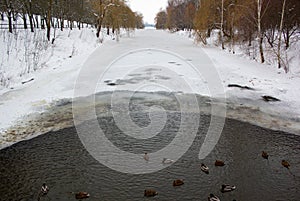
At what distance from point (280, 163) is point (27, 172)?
219 inches

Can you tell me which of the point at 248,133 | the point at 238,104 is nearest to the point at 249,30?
the point at 238,104

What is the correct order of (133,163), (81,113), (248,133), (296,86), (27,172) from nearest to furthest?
(27,172), (133,163), (248,133), (81,113), (296,86)

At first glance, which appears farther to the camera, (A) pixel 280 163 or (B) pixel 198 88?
(B) pixel 198 88

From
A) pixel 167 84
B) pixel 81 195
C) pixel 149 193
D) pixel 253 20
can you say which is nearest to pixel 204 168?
pixel 149 193

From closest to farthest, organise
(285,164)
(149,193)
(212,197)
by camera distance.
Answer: (212,197), (149,193), (285,164)

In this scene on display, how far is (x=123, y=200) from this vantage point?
16.1 feet

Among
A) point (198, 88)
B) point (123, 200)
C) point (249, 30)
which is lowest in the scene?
point (123, 200)

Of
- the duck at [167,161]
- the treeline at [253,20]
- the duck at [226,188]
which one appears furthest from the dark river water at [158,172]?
the treeline at [253,20]

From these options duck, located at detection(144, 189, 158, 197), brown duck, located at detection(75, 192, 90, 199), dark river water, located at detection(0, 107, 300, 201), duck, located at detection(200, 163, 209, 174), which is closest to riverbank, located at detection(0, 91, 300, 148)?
dark river water, located at detection(0, 107, 300, 201)

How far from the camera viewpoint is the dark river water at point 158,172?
16.8ft

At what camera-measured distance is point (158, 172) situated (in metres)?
5.94

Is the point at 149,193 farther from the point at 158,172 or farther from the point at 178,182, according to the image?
the point at 158,172

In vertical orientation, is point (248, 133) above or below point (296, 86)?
below

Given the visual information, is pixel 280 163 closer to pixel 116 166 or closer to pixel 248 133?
pixel 248 133
